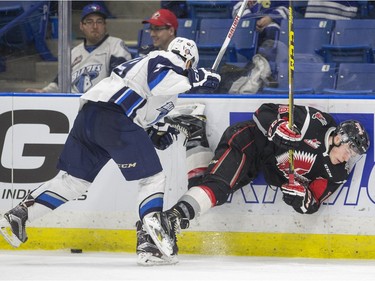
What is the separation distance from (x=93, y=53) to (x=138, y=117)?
1.02 m

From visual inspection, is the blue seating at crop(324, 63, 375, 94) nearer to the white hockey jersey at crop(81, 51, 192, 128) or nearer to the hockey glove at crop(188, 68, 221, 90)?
the hockey glove at crop(188, 68, 221, 90)

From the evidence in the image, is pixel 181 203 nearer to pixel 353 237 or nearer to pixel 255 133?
pixel 255 133

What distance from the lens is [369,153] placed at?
586 centimetres

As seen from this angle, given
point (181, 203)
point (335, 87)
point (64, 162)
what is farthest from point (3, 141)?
point (335, 87)

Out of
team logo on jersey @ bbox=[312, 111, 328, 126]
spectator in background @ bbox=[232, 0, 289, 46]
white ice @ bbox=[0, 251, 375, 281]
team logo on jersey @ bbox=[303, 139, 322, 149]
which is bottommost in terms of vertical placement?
white ice @ bbox=[0, 251, 375, 281]

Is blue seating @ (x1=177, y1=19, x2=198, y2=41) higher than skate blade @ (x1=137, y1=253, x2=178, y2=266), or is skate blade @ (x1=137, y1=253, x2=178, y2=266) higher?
blue seating @ (x1=177, y1=19, x2=198, y2=41)

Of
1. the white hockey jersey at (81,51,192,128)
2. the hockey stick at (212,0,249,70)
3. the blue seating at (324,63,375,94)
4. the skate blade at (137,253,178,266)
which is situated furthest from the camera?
the hockey stick at (212,0,249,70)

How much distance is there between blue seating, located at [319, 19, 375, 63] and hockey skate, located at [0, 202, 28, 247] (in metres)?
1.88

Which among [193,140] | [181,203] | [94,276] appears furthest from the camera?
[193,140]

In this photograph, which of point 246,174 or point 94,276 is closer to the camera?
point 94,276

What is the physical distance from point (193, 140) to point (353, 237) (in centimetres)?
102

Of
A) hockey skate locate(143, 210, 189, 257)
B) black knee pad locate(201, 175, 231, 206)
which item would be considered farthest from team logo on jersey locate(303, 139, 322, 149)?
hockey skate locate(143, 210, 189, 257)

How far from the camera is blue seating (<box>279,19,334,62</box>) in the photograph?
6.11 metres

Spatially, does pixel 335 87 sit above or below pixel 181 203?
above
